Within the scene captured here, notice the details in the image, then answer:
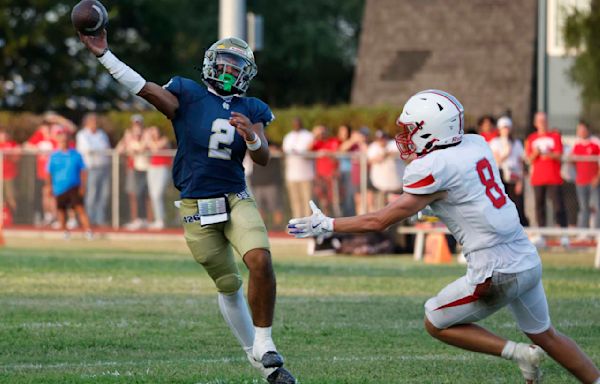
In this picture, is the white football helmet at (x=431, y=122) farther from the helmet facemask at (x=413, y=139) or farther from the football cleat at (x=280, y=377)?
the football cleat at (x=280, y=377)

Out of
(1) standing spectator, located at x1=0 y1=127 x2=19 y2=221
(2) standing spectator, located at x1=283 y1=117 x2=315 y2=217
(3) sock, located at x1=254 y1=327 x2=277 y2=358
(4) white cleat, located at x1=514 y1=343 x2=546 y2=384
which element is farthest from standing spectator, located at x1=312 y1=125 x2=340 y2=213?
(4) white cleat, located at x1=514 y1=343 x2=546 y2=384

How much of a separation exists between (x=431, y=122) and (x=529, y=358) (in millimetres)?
1288

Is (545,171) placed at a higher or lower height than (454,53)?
lower

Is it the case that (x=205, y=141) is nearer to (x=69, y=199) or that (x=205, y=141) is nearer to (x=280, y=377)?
(x=280, y=377)

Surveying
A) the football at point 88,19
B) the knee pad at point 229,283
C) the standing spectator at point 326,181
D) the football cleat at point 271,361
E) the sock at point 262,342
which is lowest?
the football cleat at point 271,361

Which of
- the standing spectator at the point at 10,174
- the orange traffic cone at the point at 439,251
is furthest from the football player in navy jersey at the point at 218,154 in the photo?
the standing spectator at the point at 10,174

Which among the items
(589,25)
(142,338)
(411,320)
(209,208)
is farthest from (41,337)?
(589,25)

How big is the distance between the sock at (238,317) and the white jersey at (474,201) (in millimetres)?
1545

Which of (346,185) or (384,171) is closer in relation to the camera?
(384,171)

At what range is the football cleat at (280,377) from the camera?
7.10 meters

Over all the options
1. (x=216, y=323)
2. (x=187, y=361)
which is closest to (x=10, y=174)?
(x=216, y=323)

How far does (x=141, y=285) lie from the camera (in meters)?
13.0

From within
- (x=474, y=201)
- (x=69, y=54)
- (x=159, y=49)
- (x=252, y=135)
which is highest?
(x=159, y=49)

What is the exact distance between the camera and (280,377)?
23.4 feet
